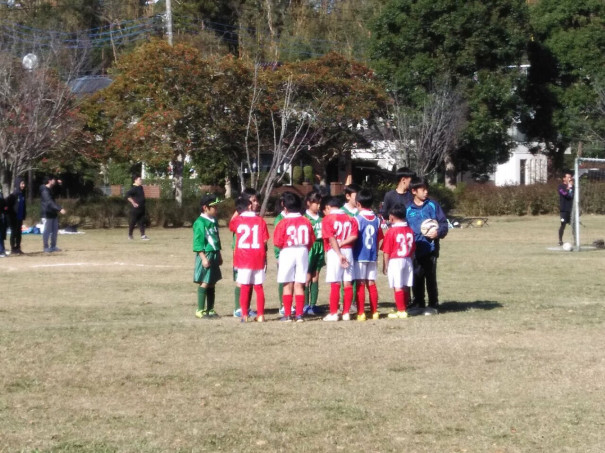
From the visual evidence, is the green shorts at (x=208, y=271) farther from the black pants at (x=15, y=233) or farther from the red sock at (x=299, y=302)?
the black pants at (x=15, y=233)

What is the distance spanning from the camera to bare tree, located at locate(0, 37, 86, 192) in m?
33.8

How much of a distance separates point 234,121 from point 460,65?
1377 cm

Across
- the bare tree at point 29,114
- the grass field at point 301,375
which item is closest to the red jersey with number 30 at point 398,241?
the grass field at point 301,375

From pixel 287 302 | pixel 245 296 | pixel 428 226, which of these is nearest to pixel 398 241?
pixel 428 226

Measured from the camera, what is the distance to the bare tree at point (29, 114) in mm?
33781

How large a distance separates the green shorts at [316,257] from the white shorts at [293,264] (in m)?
0.93

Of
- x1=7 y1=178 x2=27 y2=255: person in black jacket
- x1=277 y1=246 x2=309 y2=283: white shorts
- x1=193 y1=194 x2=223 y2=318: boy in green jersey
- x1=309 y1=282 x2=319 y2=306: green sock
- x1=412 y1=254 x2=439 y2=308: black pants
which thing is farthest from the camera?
x1=7 y1=178 x2=27 y2=255: person in black jacket

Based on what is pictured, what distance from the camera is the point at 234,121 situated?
36875 millimetres

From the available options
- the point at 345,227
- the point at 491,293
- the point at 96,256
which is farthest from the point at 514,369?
the point at 96,256

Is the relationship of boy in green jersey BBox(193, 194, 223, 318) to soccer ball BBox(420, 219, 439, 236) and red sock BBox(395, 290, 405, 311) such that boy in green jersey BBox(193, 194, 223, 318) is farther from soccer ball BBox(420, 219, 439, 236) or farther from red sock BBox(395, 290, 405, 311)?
soccer ball BBox(420, 219, 439, 236)

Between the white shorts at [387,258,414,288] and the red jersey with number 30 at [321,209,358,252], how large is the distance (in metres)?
0.60

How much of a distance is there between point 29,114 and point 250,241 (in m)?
24.2

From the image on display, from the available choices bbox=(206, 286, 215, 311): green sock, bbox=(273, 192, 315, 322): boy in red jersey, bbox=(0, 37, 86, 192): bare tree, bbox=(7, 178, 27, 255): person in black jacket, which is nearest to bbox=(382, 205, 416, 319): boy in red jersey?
bbox=(273, 192, 315, 322): boy in red jersey

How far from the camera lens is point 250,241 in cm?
1180
